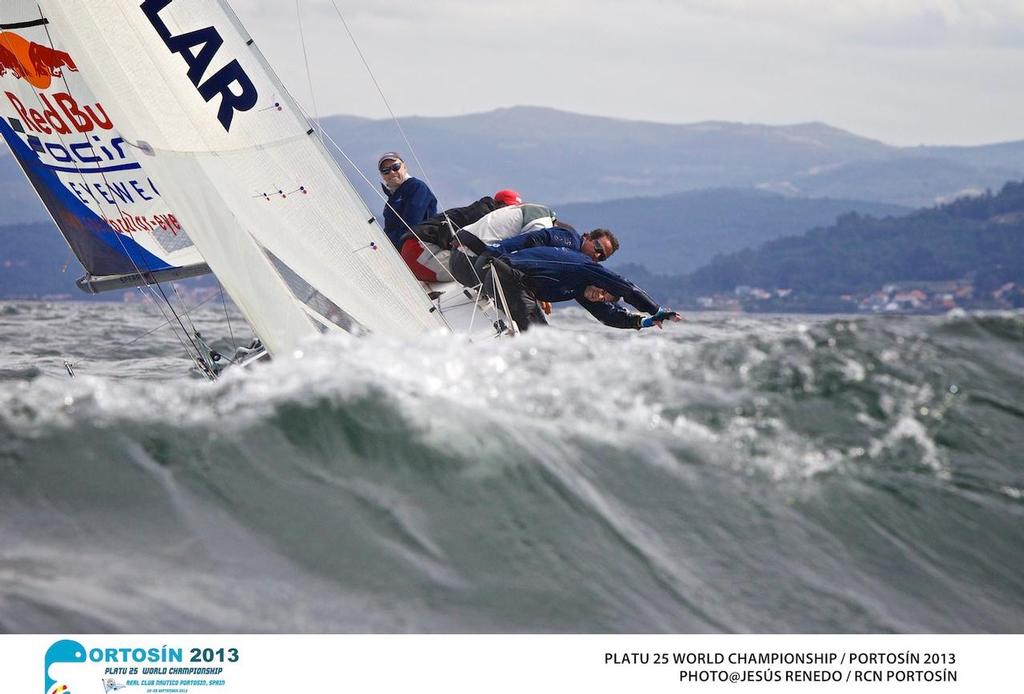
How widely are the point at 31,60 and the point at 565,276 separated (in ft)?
13.0

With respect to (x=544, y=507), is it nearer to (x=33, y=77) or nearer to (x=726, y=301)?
(x=33, y=77)

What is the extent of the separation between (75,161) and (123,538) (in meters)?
5.18

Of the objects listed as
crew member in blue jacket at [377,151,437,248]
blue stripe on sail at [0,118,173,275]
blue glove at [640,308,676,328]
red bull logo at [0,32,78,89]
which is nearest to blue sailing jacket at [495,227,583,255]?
blue glove at [640,308,676,328]

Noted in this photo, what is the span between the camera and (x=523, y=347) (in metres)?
5.78

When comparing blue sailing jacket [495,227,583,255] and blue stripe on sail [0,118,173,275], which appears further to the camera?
blue stripe on sail [0,118,173,275]

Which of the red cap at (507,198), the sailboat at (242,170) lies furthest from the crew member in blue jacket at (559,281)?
the red cap at (507,198)

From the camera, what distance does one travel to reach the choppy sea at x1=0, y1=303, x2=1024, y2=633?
12.9ft

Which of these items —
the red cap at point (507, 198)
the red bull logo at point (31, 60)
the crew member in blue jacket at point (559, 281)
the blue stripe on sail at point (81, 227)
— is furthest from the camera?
the blue stripe on sail at point (81, 227)

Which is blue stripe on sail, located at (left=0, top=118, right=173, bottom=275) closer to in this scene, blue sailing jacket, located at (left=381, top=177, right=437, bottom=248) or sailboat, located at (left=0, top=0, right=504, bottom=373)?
blue sailing jacket, located at (left=381, top=177, right=437, bottom=248)

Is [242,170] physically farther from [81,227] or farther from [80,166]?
[81,227]

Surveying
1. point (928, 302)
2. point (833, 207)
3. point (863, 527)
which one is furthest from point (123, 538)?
point (833, 207)

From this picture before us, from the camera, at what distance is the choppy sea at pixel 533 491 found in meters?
3.95

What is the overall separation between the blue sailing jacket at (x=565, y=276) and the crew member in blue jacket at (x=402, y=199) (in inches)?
37.6

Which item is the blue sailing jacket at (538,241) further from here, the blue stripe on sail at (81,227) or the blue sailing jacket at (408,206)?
the blue stripe on sail at (81,227)
